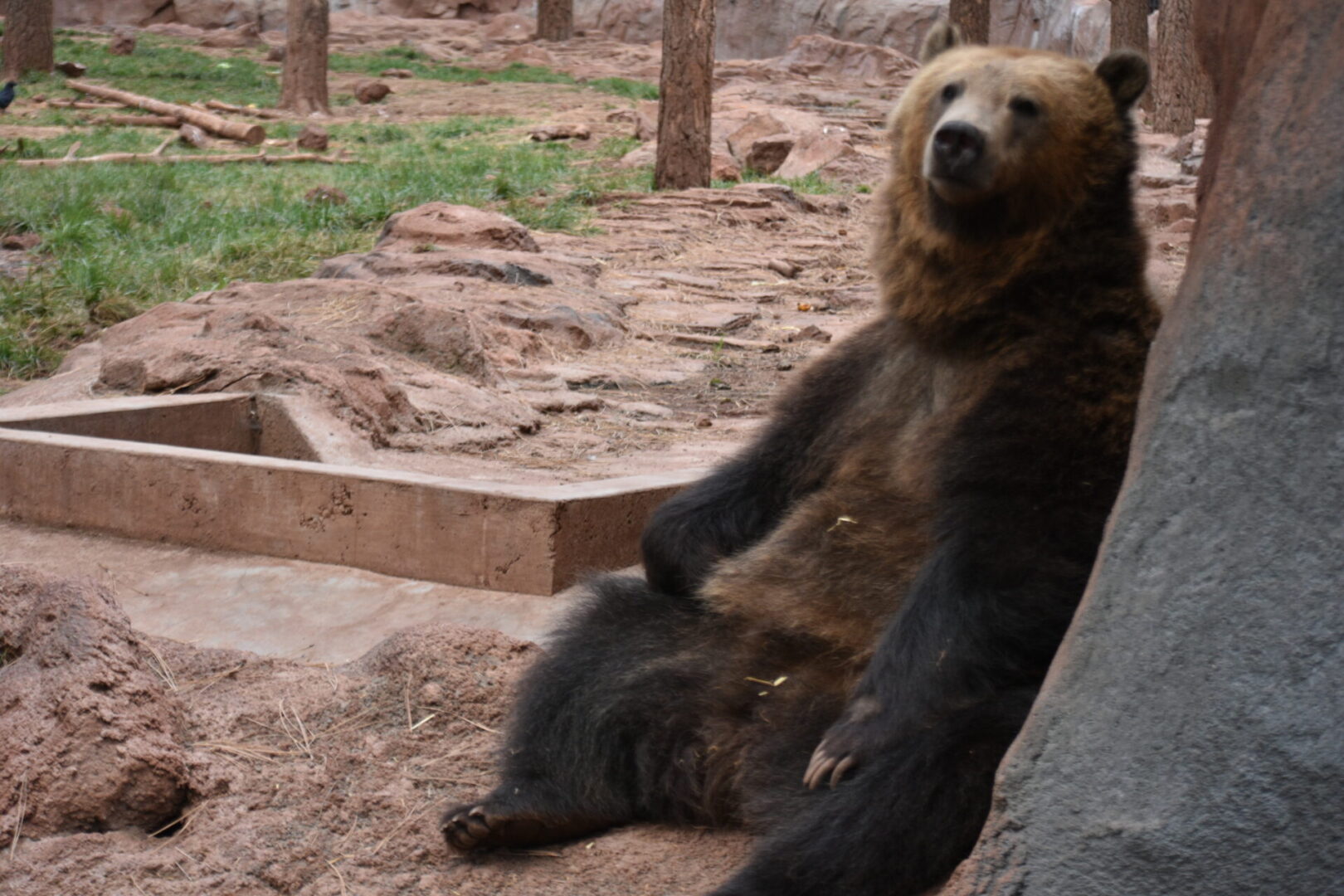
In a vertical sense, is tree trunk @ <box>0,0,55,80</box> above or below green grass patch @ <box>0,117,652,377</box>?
above

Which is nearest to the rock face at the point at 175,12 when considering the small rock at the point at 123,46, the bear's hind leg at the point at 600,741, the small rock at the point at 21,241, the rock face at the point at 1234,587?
the small rock at the point at 123,46

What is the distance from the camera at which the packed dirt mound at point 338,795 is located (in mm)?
3143

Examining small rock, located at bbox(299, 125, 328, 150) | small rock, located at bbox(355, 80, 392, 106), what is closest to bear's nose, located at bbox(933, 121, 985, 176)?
small rock, located at bbox(299, 125, 328, 150)

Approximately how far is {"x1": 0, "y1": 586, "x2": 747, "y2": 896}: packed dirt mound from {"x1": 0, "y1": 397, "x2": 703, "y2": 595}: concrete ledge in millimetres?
607

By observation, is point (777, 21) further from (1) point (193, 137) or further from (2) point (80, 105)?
(1) point (193, 137)

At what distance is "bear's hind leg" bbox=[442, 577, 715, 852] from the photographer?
10.6 feet

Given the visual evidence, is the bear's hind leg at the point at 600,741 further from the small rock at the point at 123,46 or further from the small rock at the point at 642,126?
the small rock at the point at 123,46

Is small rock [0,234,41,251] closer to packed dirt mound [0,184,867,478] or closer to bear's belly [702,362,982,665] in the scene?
packed dirt mound [0,184,867,478]

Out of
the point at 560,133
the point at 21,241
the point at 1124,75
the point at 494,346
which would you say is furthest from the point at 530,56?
the point at 1124,75

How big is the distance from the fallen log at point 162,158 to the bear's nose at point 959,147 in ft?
41.0

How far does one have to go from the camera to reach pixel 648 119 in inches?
765

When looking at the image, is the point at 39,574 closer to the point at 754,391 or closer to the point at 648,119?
the point at 754,391

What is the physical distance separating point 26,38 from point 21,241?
48.1 feet

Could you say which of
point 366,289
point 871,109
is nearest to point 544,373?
point 366,289
